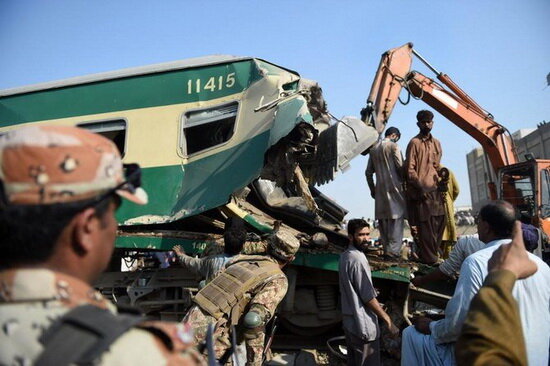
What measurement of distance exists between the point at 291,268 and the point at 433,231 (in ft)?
5.88

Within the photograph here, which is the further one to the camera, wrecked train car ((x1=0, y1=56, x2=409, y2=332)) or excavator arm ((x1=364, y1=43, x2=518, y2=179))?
excavator arm ((x1=364, y1=43, x2=518, y2=179))

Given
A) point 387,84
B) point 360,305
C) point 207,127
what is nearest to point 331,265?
point 360,305

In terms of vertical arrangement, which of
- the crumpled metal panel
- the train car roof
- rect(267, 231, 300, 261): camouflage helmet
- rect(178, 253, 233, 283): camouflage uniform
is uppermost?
the train car roof

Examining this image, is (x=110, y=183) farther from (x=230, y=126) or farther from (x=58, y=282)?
(x=230, y=126)

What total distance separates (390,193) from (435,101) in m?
3.67

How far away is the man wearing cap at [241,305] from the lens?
3275 millimetres

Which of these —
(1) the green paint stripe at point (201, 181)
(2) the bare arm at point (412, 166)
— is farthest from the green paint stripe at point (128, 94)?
(2) the bare arm at point (412, 166)

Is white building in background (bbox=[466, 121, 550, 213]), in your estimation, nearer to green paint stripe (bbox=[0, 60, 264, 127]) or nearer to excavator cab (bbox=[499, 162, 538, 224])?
excavator cab (bbox=[499, 162, 538, 224])

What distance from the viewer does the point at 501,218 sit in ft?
8.49

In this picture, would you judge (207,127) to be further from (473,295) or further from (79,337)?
(79,337)

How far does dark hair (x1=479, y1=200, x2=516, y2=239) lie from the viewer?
2.57 meters

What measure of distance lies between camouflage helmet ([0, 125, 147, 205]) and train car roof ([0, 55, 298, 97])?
495 centimetres

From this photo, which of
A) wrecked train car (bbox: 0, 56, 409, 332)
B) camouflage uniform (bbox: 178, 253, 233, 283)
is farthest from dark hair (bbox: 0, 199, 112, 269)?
wrecked train car (bbox: 0, 56, 409, 332)

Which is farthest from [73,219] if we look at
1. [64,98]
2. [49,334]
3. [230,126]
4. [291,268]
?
[64,98]
